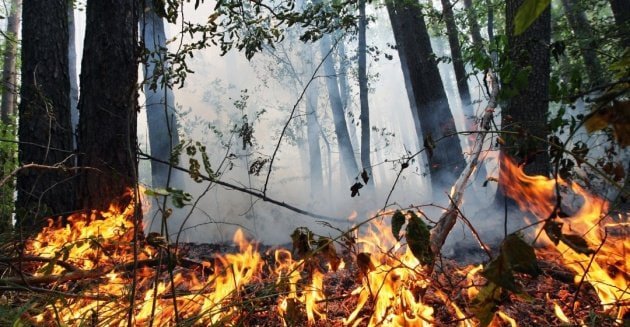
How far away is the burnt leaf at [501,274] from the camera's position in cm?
95

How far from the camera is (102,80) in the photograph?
3.93 m

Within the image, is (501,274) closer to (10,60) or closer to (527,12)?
(527,12)

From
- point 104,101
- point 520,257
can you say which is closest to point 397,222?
point 520,257

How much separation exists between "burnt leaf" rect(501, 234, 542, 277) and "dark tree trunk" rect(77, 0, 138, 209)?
378 cm

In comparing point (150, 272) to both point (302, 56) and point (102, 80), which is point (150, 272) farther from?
point (302, 56)

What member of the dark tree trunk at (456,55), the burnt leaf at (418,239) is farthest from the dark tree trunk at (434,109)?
the burnt leaf at (418,239)

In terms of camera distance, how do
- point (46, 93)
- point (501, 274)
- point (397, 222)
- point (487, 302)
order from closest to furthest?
1. point (501, 274)
2. point (487, 302)
3. point (397, 222)
4. point (46, 93)

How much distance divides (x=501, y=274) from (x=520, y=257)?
0.07 meters

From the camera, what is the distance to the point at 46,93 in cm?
465

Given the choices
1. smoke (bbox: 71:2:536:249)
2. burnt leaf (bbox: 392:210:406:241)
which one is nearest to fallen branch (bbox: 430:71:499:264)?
burnt leaf (bbox: 392:210:406:241)

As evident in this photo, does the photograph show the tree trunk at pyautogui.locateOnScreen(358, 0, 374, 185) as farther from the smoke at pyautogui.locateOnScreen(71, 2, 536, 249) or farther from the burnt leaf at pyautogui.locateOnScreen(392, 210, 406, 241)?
the burnt leaf at pyautogui.locateOnScreen(392, 210, 406, 241)

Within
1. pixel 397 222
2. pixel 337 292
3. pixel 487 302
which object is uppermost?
pixel 397 222

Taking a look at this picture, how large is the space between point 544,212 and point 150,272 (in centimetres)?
401

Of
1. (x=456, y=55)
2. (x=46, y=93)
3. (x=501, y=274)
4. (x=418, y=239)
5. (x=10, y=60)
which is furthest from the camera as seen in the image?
(x=10, y=60)
